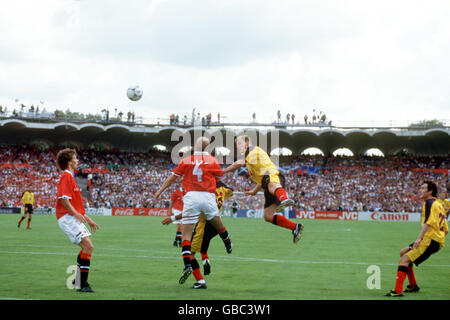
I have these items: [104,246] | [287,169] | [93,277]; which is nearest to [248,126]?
[287,169]

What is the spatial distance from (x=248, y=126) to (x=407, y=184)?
18844 mm

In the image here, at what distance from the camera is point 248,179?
57719 millimetres

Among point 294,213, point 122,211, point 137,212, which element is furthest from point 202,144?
point 122,211

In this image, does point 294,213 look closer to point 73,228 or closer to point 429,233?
point 429,233

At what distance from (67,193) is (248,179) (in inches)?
1944

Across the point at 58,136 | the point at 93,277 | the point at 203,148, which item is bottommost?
the point at 93,277

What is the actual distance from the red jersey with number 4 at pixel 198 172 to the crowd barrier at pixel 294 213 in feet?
126

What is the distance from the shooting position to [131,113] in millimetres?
64625

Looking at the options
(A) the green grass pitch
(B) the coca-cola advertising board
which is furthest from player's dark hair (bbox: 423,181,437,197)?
(B) the coca-cola advertising board

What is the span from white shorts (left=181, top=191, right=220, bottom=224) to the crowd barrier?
38.3 meters

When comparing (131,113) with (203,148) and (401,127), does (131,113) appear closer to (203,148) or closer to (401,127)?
(401,127)

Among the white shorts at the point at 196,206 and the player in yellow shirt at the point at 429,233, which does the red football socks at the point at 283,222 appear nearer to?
the white shorts at the point at 196,206

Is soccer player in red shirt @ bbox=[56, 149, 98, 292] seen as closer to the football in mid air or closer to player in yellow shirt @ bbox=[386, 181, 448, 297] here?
player in yellow shirt @ bbox=[386, 181, 448, 297]

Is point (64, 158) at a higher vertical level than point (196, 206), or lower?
higher
